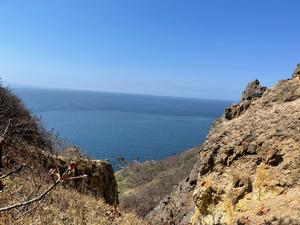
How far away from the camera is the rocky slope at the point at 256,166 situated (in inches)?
281

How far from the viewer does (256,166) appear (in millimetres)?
8211

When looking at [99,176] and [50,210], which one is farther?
[99,176]

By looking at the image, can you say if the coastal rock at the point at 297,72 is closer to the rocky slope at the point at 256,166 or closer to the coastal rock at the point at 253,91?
the rocky slope at the point at 256,166

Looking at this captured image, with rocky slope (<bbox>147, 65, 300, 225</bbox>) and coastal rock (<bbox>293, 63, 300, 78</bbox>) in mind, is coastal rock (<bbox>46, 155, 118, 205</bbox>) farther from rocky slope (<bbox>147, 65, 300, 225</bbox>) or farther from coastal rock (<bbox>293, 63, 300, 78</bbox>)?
coastal rock (<bbox>293, 63, 300, 78</bbox>)

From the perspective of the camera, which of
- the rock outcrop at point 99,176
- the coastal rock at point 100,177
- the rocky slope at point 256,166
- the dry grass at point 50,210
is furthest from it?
the coastal rock at point 100,177

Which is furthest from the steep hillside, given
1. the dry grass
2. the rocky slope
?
the rocky slope

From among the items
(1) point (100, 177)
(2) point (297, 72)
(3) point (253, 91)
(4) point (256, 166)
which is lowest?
(1) point (100, 177)

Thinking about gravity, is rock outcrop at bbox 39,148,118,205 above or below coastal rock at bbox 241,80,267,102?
below

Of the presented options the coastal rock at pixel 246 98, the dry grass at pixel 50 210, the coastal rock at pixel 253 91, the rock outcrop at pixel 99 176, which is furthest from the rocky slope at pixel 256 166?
the rock outcrop at pixel 99 176

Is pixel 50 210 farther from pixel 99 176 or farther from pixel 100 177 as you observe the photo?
pixel 100 177

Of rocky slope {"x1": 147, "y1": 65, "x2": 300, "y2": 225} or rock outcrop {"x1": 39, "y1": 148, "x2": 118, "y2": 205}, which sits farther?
rock outcrop {"x1": 39, "y1": 148, "x2": 118, "y2": 205}

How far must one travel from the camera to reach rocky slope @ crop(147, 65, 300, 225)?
7.14 meters

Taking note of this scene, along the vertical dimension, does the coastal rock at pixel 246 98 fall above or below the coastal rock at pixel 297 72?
below

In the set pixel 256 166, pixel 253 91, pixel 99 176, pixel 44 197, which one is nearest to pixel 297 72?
pixel 253 91
